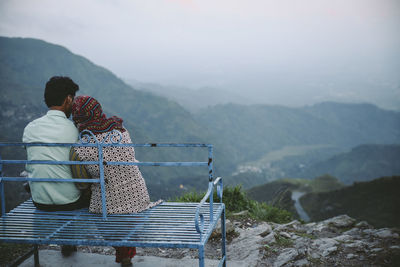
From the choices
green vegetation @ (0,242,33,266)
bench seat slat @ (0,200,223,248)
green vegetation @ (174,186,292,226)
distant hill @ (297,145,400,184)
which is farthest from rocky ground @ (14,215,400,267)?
distant hill @ (297,145,400,184)

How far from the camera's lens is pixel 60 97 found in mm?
3232

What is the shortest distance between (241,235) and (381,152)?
15173 centimetres

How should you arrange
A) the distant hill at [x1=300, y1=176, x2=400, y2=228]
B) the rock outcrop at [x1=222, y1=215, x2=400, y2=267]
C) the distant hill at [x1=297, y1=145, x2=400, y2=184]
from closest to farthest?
1. the rock outcrop at [x1=222, y1=215, x2=400, y2=267]
2. the distant hill at [x1=300, y1=176, x2=400, y2=228]
3. the distant hill at [x1=297, y1=145, x2=400, y2=184]

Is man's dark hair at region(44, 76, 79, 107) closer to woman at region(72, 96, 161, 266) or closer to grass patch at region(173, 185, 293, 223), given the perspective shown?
woman at region(72, 96, 161, 266)

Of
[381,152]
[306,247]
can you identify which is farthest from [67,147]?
[381,152]

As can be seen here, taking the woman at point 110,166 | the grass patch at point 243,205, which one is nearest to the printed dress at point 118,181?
the woman at point 110,166

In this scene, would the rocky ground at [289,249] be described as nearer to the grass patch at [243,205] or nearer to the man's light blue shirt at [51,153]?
the grass patch at [243,205]

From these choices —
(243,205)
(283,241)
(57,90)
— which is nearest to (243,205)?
(243,205)

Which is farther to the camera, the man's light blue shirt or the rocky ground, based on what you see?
the rocky ground

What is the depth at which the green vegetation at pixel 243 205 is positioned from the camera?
6.35 metres

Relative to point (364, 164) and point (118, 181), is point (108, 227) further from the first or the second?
point (364, 164)

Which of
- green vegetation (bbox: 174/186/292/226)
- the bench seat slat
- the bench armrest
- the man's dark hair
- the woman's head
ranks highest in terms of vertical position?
the man's dark hair

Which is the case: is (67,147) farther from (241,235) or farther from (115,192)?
(241,235)

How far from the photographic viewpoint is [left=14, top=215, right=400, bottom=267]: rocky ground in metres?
4.09
